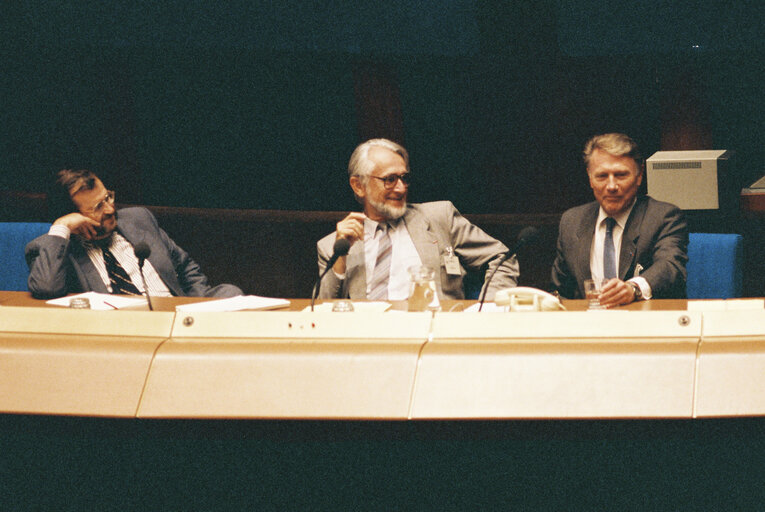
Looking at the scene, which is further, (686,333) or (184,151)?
(184,151)

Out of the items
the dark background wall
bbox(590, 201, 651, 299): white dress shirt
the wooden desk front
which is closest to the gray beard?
bbox(590, 201, 651, 299): white dress shirt

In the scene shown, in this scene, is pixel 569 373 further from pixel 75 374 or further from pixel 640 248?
pixel 640 248

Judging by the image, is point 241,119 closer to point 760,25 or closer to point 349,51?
point 349,51

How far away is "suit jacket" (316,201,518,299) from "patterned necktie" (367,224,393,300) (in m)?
0.04

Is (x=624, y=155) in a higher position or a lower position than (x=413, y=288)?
higher

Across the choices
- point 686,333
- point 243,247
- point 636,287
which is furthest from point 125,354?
point 243,247

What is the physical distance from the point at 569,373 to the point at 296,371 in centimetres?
46

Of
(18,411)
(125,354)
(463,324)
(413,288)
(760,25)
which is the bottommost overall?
(18,411)

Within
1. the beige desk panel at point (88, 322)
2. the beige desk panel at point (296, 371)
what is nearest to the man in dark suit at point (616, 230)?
the beige desk panel at point (296, 371)

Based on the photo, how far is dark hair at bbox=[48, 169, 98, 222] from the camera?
2.86 metres

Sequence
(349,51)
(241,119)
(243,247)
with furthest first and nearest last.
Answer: (241,119) < (243,247) < (349,51)

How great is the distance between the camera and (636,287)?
2.28 metres

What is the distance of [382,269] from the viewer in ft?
9.40

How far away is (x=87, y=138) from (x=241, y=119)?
3.03 ft
